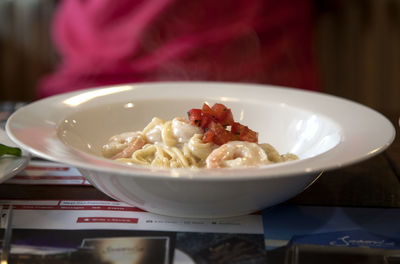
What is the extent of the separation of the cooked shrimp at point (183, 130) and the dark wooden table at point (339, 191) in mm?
180

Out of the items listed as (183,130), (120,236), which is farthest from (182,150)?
(120,236)

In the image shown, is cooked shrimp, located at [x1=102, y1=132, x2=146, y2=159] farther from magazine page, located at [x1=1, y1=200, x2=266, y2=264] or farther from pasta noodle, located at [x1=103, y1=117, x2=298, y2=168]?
magazine page, located at [x1=1, y1=200, x2=266, y2=264]

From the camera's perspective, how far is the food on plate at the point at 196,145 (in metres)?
0.89

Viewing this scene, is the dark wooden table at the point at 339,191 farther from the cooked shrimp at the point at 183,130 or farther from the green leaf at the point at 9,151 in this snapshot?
the cooked shrimp at the point at 183,130

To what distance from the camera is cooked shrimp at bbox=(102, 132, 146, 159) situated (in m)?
0.99

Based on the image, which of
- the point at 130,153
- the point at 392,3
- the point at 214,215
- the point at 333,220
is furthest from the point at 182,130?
the point at 392,3

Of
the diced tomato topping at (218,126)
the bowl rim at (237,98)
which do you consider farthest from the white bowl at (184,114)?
→ the diced tomato topping at (218,126)

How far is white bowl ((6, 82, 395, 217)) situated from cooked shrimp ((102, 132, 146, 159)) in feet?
0.12

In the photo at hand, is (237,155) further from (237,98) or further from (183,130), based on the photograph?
(237,98)

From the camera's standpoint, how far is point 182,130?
98 centimetres

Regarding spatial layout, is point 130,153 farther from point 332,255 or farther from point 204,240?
point 332,255

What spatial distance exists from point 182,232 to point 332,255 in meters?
0.22

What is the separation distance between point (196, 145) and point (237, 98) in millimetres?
347

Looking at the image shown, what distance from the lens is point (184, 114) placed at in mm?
1235
